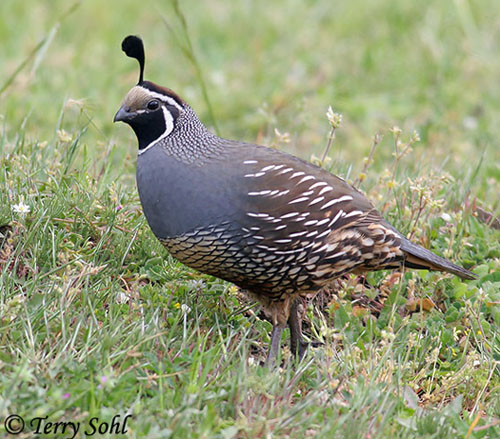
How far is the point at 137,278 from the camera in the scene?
13.9 feet

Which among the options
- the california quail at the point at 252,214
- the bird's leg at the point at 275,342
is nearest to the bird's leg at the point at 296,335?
the california quail at the point at 252,214

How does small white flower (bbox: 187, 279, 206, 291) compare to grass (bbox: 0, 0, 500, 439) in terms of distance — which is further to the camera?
small white flower (bbox: 187, 279, 206, 291)

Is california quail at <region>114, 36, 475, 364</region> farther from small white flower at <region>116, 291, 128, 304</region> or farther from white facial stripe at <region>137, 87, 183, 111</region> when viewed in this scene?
small white flower at <region>116, 291, 128, 304</region>

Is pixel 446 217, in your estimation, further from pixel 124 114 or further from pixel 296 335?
pixel 124 114

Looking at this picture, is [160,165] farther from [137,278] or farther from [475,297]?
[475,297]

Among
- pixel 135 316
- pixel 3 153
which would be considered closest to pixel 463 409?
pixel 135 316

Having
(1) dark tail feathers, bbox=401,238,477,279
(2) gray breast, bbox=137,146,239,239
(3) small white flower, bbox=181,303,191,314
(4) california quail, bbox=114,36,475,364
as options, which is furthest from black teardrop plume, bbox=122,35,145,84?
(1) dark tail feathers, bbox=401,238,477,279

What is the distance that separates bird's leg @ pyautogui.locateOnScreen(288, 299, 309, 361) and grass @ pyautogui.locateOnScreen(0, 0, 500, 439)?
0.08 m

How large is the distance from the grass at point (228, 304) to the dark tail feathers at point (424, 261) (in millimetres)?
194

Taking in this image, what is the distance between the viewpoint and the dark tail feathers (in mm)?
4375

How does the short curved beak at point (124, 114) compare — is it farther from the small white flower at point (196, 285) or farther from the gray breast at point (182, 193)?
the small white flower at point (196, 285)

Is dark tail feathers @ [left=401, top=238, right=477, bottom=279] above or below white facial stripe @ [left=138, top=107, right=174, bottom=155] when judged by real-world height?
below

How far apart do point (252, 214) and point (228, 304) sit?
2.42 feet

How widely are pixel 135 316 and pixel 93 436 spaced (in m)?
0.89
